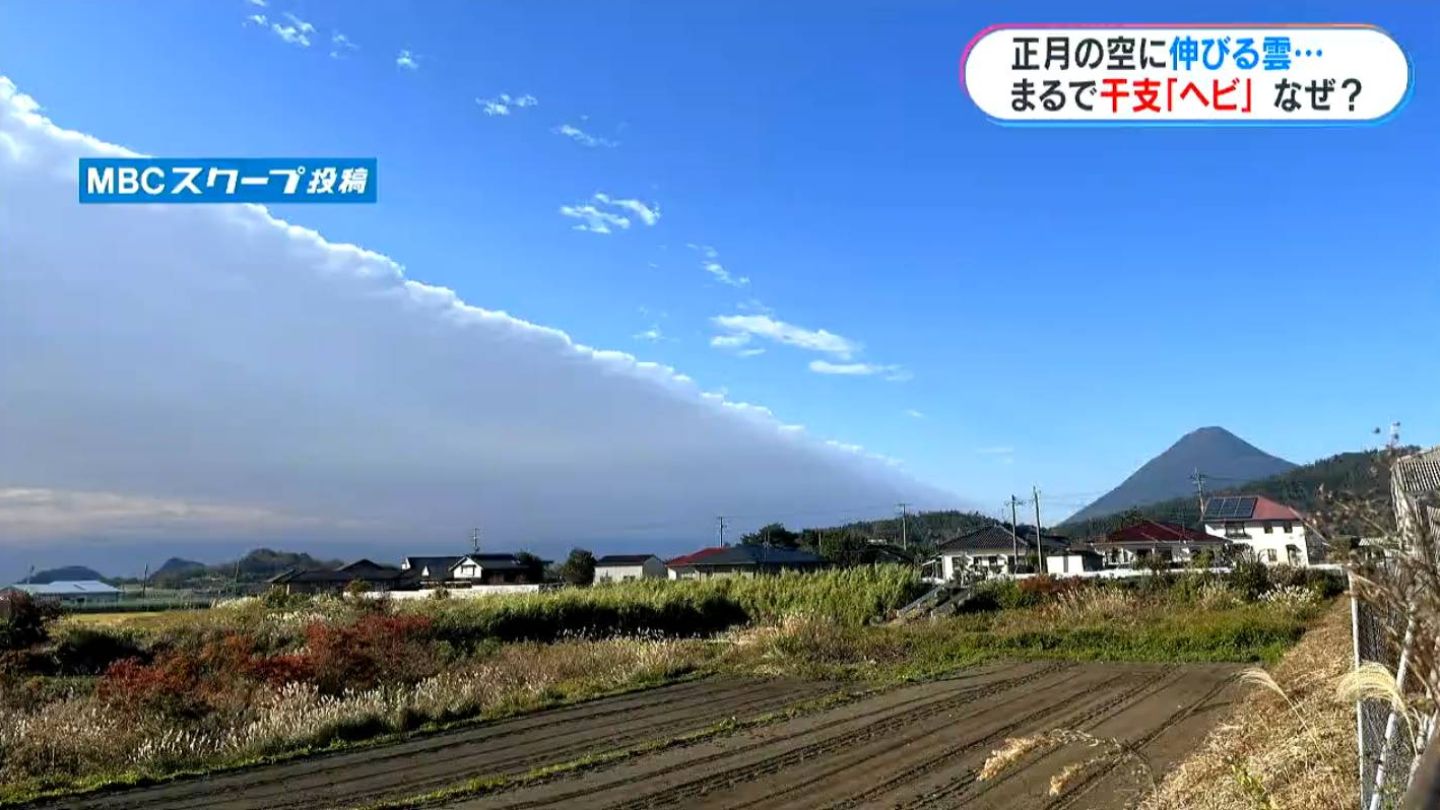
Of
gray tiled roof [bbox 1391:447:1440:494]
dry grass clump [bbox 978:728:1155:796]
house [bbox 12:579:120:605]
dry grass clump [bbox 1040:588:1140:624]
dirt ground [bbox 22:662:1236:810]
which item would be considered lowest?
house [bbox 12:579:120:605]

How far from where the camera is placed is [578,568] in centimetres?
4928

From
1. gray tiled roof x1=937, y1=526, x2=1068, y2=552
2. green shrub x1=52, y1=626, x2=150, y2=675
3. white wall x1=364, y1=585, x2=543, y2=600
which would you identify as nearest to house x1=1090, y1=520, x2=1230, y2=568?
gray tiled roof x1=937, y1=526, x2=1068, y2=552

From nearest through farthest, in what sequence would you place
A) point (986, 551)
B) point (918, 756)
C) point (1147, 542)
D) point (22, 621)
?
1. point (918, 756)
2. point (22, 621)
3. point (1147, 542)
4. point (986, 551)

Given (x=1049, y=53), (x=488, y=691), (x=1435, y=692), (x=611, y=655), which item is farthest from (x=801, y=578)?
(x=1435, y=692)

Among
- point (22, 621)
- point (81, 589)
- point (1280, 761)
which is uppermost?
point (1280, 761)

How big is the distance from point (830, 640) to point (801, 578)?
8.46 metres

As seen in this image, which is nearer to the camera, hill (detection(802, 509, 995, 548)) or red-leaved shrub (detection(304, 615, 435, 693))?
red-leaved shrub (detection(304, 615, 435, 693))

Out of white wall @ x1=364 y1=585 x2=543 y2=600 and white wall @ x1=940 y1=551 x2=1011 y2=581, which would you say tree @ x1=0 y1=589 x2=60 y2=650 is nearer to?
white wall @ x1=364 y1=585 x2=543 y2=600

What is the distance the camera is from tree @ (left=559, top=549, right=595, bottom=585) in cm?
4900

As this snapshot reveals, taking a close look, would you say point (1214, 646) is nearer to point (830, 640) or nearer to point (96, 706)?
point (830, 640)

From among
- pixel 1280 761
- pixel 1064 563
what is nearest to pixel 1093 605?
pixel 1280 761

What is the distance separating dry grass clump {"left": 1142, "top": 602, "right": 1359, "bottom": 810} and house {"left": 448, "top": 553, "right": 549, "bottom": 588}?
49.5 metres

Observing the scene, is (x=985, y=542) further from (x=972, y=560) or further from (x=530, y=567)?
(x=530, y=567)

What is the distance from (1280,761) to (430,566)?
6450 cm
